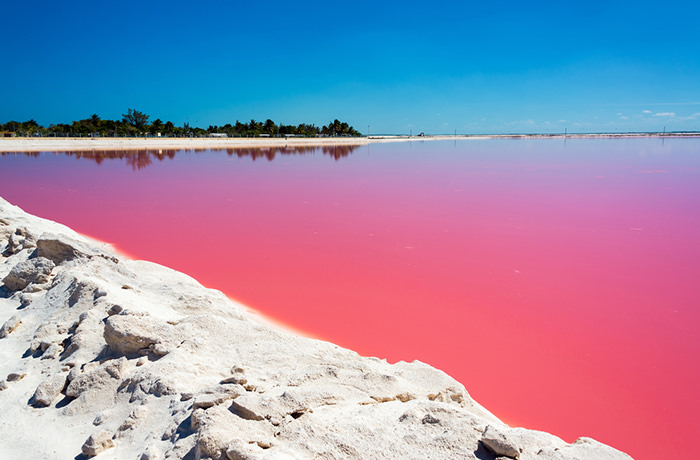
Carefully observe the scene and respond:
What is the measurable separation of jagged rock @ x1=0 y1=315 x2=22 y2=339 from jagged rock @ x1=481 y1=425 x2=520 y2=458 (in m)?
4.20

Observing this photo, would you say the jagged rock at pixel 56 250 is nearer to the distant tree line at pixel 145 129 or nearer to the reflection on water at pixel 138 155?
the reflection on water at pixel 138 155

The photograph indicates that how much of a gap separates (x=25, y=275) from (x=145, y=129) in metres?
76.6

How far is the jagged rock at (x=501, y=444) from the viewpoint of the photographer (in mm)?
2277

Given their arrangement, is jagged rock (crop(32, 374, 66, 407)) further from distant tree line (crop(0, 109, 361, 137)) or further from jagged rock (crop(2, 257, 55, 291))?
distant tree line (crop(0, 109, 361, 137))

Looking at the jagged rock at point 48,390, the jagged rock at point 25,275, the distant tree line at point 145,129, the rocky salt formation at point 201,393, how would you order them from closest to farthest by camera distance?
the rocky salt formation at point 201,393
the jagged rock at point 48,390
the jagged rock at point 25,275
the distant tree line at point 145,129

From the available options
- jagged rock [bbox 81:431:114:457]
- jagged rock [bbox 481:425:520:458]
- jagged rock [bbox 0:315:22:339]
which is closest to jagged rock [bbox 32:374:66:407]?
jagged rock [bbox 81:431:114:457]

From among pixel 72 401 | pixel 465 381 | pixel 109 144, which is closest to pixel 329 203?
pixel 465 381

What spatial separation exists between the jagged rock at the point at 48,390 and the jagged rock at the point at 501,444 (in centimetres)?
291

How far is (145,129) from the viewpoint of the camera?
72688 millimetres

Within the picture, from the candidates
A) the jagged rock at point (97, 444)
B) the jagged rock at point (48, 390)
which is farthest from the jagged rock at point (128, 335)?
the jagged rock at point (97, 444)

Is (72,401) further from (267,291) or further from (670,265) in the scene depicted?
(670,265)

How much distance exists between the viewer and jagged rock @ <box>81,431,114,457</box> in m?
2.48

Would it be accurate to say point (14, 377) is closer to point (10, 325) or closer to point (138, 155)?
point (10, 325)

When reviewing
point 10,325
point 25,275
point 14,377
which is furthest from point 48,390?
point 25,275
